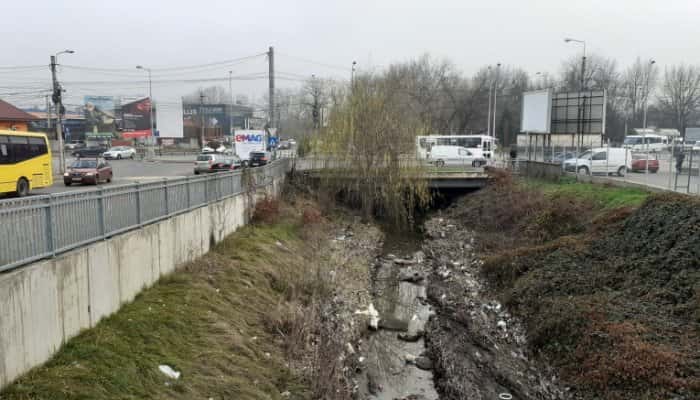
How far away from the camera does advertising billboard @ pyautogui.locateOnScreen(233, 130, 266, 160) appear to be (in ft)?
146

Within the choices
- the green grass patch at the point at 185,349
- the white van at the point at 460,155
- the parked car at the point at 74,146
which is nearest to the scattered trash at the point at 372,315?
the green grass patch at the point at 185,349

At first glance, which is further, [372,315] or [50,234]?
[372,315]

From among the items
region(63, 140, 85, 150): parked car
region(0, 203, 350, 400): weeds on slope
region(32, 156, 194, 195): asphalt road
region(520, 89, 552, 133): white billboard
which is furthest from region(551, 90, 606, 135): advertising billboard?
region(63, 140, 85, 150): parked car

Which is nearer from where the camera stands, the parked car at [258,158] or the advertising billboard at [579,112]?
the advertising billboard at [579,112]

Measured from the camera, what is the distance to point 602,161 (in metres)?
28.2

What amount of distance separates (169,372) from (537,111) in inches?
1186

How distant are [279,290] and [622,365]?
26.3ft

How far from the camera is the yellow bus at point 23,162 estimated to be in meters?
18.9

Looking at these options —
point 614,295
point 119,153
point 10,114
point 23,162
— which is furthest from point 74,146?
point 614,295

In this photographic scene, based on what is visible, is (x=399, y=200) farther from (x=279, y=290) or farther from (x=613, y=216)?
(x=279, y=290)

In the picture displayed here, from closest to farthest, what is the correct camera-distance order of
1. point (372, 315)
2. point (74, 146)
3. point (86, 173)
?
point (372, 315) < point (86, 173) < point (74, 146)

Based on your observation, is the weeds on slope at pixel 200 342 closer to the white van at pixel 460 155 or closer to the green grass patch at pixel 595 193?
the green grass patch at pixel 595 193

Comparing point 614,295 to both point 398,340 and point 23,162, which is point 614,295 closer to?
point 398,340

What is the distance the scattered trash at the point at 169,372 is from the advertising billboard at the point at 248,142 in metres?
38.5
